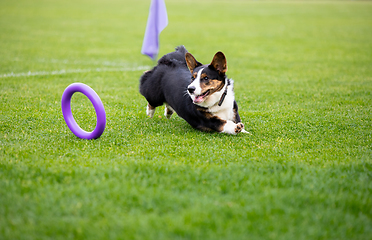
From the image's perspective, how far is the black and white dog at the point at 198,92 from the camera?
4.81 metres

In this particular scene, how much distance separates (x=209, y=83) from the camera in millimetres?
4781

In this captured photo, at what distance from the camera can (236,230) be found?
266 cm

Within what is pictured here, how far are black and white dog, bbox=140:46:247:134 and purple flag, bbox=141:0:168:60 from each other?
9.21ft

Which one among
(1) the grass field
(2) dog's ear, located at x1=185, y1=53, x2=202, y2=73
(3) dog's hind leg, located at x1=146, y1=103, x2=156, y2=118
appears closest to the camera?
(1) the grass field

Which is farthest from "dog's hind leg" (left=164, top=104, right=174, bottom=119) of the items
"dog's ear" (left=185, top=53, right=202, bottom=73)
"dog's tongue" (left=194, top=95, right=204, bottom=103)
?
"dog's tongue" (left=194, top=95, right=204, bottom=103)

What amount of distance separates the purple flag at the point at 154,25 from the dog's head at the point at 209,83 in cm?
363

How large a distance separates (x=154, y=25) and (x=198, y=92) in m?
4.30

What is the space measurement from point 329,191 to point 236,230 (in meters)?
1.13

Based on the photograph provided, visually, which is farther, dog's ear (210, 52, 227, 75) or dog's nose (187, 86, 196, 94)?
dog's ear (210, 52, 227, 75)

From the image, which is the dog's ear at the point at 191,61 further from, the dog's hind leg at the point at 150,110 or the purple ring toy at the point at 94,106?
the purple ring toy at the point at 94,106

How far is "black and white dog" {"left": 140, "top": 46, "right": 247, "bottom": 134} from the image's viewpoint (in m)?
4.81

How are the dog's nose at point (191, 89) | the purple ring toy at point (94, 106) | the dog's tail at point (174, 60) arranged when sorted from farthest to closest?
the dog's tail at point (174, 60) < the dog's nose at point (191, 89) < the purple ring toy at point (94, 106)

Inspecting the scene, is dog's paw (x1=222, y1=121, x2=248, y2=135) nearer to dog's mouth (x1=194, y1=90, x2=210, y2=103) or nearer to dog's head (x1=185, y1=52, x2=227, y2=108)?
dog's head (x1=185, y1=52, x2=227, y2=108)

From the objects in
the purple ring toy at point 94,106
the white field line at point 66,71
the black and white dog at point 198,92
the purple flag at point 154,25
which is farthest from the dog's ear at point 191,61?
the white field line at point 66,71
